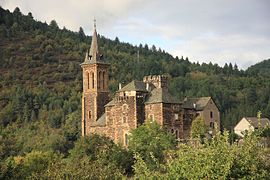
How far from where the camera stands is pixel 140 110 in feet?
221

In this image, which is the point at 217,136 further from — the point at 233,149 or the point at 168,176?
the point at 168,176

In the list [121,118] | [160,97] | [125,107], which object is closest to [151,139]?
[160,97]

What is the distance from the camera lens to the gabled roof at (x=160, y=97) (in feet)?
218

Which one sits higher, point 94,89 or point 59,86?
point 59,86

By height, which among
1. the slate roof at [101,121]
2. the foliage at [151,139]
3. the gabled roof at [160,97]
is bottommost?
the foliage at [151,139]

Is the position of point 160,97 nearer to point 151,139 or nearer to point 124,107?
point 124,107

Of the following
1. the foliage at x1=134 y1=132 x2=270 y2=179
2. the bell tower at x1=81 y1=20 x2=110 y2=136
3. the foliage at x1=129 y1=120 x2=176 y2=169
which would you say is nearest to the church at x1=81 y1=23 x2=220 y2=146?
the bell tower at x1=81 y1=20 x2=110 y2=136

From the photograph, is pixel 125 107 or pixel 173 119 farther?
pixel 125 107

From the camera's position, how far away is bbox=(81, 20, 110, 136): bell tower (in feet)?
254

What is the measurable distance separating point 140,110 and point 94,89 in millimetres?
12509

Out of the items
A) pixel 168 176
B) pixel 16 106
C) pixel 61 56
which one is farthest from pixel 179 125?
pixel 61 56

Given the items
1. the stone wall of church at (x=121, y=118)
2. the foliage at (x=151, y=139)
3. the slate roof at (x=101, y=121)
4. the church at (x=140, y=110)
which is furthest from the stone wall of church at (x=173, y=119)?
the slate roof at (x=101, y=121)

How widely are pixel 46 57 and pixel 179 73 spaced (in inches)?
1529

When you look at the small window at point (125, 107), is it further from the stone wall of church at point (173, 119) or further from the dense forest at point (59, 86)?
the dense forest at point (59, 86)
